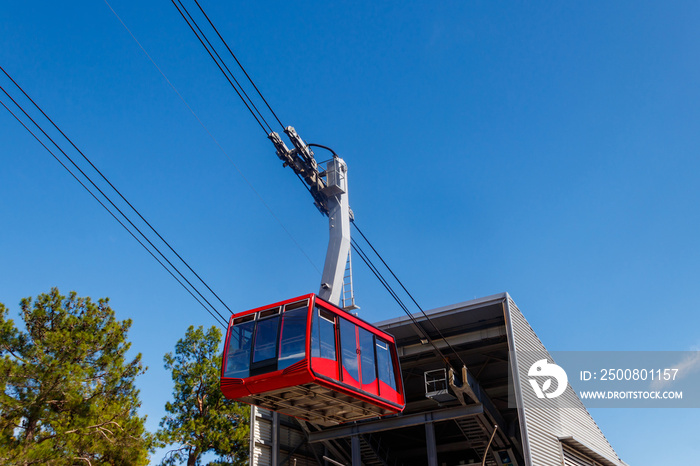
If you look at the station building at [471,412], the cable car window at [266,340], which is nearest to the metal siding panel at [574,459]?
the station building at [471,412]

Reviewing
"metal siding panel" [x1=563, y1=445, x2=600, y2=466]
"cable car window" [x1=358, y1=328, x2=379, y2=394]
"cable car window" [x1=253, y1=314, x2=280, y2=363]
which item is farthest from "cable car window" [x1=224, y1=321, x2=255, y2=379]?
"metal siding panel" [x1=563, y1=445, x2=600, y2=466]

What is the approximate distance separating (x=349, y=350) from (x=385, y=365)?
182cm

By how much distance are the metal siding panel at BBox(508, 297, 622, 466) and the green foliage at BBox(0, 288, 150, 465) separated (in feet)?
44.9

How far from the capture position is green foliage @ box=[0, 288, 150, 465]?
2058cm

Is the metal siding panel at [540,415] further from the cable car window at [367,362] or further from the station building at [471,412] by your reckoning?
the cable car window at [367,362]

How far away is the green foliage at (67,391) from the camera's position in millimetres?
20578

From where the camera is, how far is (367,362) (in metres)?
14.6

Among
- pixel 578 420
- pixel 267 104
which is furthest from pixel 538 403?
pixel 267 104

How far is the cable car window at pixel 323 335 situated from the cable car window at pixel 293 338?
0.73ft

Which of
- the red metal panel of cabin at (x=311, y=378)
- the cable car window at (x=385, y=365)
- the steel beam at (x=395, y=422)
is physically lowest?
the red metal panel of cabin at (x=311, y=378)

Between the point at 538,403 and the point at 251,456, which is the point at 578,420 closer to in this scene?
the point at 538,403

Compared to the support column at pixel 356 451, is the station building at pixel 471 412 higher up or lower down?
higher up

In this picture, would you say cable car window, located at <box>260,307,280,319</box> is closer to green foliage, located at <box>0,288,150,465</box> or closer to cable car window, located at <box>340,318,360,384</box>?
cable car window, located at <box>340,318,360,384</box>

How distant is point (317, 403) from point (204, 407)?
1825cm
